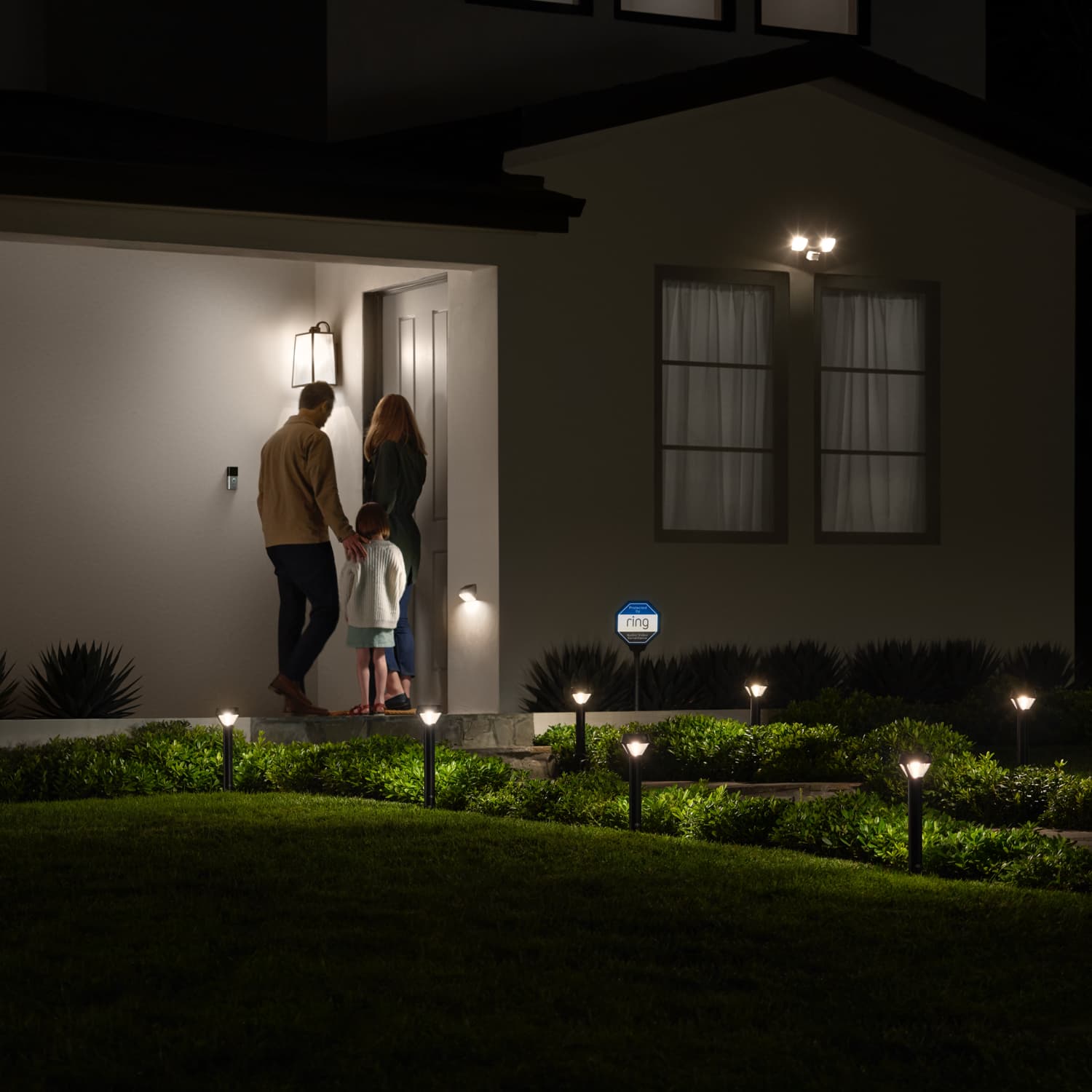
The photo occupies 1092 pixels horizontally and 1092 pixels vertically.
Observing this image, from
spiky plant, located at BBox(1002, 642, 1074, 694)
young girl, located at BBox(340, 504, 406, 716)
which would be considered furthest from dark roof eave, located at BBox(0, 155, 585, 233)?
spiky plant, located at BBox(1002, 642, 1074, 694)

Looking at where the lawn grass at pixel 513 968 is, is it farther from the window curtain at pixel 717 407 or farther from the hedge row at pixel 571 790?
the window curtain at pixel 717 407

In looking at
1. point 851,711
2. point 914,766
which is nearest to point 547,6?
point 851,711

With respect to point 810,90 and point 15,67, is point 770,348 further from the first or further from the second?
point 15,67

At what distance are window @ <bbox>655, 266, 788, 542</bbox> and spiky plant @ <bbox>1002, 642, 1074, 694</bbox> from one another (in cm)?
235

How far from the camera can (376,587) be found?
12266mm

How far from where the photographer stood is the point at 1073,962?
6.02 metres

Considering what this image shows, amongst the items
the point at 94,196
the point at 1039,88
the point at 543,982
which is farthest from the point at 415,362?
the point at 1039,88

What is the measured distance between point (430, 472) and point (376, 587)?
5.17 ft

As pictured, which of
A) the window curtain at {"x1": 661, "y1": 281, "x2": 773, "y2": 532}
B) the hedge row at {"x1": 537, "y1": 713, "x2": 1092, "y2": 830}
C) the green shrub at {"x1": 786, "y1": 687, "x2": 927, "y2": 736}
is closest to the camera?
the hedge row at {"x1": 537, "y1": 713, "x2": 1092, "y2": 830}

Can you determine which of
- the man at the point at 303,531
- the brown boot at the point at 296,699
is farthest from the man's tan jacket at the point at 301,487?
the brown boot at the point at 296,699

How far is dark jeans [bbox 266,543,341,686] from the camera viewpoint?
12258mm

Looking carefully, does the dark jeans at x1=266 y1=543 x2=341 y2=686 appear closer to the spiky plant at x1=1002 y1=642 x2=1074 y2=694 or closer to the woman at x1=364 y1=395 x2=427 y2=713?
the woman at x1=364 y1=395 x2=427 y2=713

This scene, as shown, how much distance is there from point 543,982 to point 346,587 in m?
7.09

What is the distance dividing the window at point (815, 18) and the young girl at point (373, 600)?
21.6 ft
